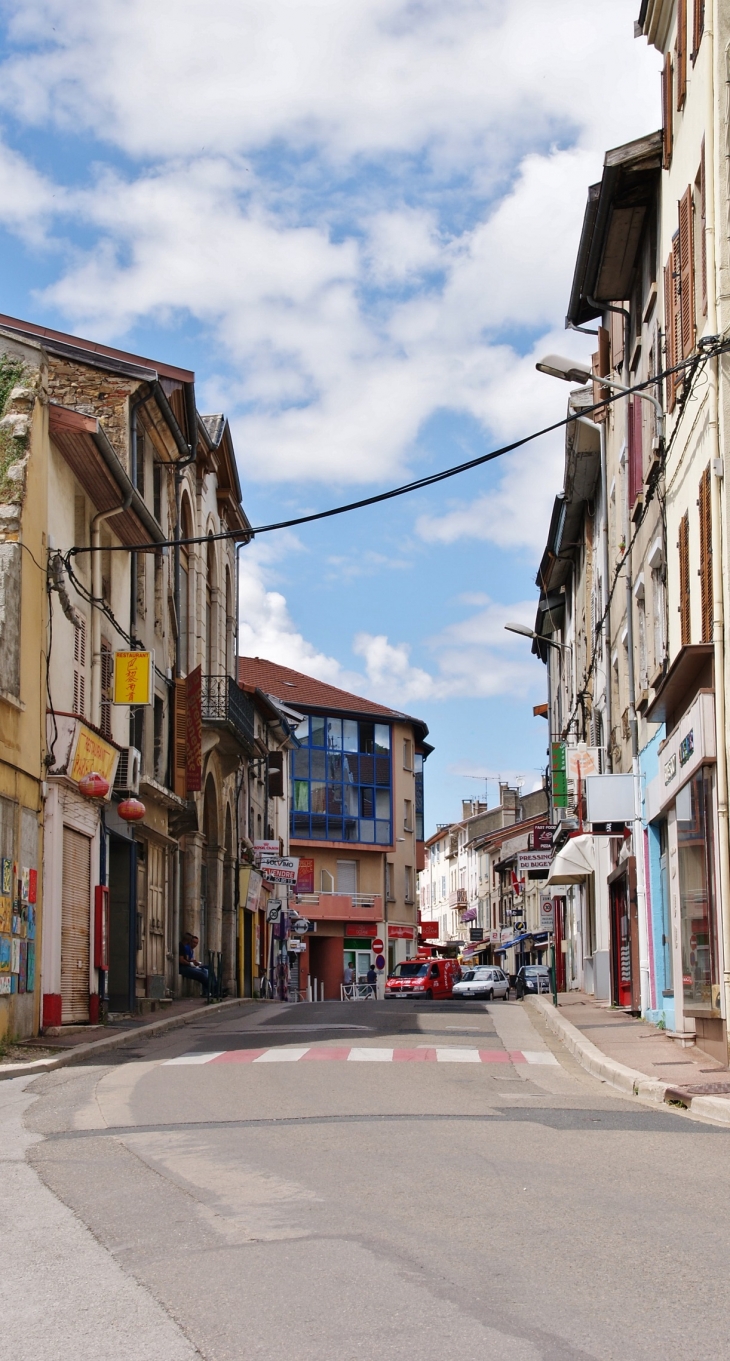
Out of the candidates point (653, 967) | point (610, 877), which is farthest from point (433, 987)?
point (653, 967)

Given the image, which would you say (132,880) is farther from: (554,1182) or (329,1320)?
(329,1320)

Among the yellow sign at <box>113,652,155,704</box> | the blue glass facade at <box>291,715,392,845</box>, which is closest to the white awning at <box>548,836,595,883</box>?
the yellow sign at <box>113,652,155,704</box>

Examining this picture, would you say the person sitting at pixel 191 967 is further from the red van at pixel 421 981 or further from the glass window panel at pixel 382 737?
the glass window panel at pixel 382 737

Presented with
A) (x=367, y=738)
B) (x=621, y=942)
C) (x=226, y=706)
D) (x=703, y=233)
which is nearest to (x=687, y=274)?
(x=703, y=233)

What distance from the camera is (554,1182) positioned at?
7.81 m

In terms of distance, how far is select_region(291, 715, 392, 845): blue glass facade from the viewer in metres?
73.5

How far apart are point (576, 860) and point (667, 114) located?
18436 mm

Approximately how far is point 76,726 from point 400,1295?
1651 cm

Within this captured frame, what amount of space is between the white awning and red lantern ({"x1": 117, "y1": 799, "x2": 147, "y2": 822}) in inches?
449

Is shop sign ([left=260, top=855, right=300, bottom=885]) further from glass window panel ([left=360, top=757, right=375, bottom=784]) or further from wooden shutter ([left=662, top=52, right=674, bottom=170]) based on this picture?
glass window panel ([left=360, top=757, right=375, bottom=784])

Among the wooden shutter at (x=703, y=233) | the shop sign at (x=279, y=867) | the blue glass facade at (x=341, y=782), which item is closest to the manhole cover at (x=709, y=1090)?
the wooden shutter at (x=703, y=233)

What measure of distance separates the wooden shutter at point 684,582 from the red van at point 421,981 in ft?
113

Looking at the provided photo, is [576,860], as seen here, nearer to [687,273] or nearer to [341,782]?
[687,273]

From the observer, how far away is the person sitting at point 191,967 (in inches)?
1356
